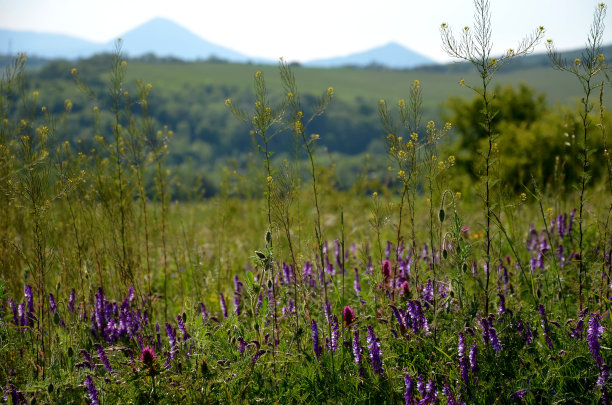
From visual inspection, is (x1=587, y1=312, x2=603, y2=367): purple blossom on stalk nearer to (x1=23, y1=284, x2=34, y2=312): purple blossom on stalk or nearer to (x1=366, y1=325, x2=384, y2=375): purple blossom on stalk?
(x1=366, y1=325, x2=384, y2=375): purple blossom on stalk

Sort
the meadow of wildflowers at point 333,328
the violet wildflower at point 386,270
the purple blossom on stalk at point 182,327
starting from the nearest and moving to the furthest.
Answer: the meadow of wildflowers at point 333,328 < the purple blossom on stalk at point 182,327 < the violet wildflower at point 386,270

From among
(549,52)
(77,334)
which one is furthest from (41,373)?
(549,52)

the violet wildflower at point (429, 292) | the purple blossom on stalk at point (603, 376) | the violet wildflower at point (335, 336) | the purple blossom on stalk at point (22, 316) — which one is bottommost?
the purple blossom on stalk at point (22, 316)

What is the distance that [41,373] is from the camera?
8.68ft

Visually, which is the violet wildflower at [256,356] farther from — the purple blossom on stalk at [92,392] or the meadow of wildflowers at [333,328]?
the purple blossom on stalk at [92,392]

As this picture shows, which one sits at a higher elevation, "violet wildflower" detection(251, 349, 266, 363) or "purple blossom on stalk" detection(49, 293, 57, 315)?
"violet wildflower" detection(251, 349, 266, 363)

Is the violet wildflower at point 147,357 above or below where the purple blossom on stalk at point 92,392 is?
above

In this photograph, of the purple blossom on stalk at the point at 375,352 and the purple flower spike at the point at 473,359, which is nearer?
the purple flower spike at the point at 473,359

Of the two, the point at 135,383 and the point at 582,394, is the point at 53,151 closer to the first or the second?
the point at 135,383

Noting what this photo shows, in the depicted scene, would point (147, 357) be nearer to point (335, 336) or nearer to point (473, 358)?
point (335, 336)

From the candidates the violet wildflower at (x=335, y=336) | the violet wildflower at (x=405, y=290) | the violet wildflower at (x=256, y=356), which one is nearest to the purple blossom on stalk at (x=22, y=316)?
the violet wildflower at (x=256, y=356)

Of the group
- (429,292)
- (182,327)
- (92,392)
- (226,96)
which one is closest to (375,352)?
(429,292)

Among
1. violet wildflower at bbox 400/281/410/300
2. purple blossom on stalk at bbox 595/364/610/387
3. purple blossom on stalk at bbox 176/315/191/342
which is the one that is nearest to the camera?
purple blossom on stalk at bbox 595/364/610/387

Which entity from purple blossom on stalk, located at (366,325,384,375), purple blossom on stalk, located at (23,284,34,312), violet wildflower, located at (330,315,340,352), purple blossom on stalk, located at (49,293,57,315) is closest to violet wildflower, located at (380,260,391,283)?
violet wildflower, located at (330,315,340,352)
